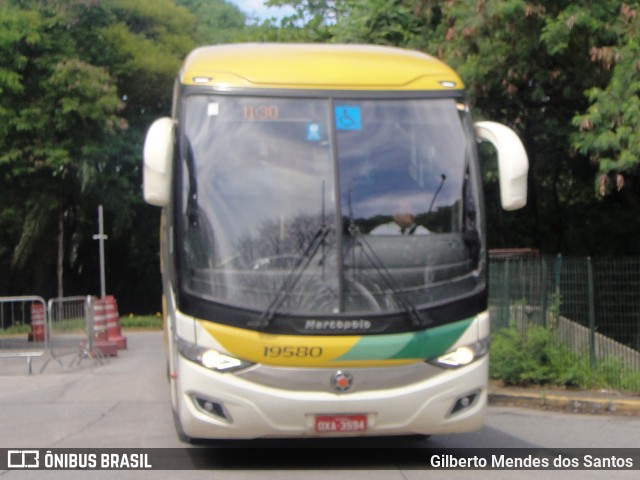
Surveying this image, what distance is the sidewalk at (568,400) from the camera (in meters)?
13.4

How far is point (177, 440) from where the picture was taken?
1077cm

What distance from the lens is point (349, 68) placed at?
9.13 metres

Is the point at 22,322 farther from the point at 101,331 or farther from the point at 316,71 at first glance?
the point at 316,71

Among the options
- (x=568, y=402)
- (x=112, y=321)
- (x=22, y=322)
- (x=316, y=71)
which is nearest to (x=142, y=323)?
(x=22, y=322)

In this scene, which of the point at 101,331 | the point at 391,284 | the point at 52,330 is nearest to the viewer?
the point at 391,284

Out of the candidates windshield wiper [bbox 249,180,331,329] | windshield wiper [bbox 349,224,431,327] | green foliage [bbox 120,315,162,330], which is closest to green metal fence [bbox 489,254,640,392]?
windshield wiper [bbox 349,224,431,327]

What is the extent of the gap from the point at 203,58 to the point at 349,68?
1.31 m

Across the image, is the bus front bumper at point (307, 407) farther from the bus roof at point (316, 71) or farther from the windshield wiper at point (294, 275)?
the bus roof at point (316, 71)

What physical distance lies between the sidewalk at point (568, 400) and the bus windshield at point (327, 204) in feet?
17.4

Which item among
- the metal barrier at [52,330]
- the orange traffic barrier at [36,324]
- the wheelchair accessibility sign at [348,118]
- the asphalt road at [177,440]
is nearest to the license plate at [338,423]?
the asphalt road at [177,440]

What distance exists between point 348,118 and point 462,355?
2.12 metres

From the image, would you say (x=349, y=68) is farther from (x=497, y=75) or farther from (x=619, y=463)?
(x=497, y=75)

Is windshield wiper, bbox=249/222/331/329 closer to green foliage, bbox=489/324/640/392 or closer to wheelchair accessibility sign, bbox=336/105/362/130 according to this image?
wheelchair accessibility sign, bbox=336/105/362/130

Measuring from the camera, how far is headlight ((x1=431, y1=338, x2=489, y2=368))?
8.59 meters
